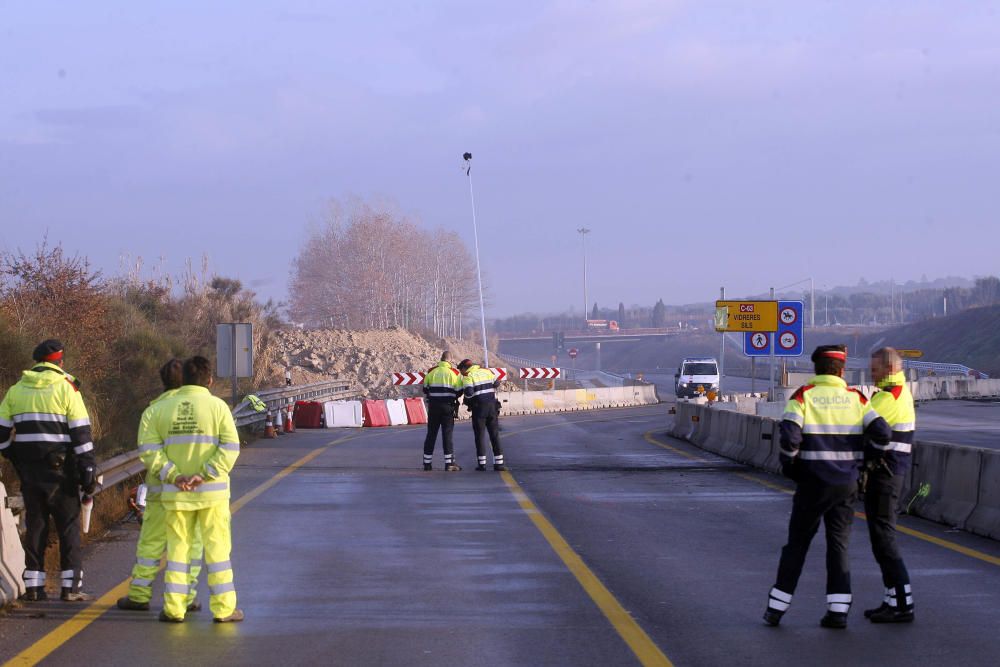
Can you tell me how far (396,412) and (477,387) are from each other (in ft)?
56.1

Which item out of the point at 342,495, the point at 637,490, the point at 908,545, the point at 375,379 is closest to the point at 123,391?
the point at 342,495

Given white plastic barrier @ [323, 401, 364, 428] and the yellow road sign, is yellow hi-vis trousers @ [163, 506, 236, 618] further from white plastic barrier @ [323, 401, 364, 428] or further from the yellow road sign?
white plastic barrier @ [323, 401, 364, 428]

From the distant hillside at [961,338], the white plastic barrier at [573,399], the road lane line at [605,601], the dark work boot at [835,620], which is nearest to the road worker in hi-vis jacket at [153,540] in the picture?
the road lane line at [605,601]

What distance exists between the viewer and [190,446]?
24.9 ft

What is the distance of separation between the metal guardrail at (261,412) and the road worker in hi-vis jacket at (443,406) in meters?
5.79

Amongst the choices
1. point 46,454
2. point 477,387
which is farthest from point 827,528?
point 477,387

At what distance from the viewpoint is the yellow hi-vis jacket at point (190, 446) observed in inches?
297

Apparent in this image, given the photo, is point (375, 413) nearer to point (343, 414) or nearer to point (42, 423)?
point (343, 414)

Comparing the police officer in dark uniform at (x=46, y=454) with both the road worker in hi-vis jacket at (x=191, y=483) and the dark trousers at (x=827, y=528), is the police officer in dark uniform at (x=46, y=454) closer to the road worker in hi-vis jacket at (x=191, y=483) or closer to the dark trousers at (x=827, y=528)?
the road worker in hi-vis jacket at (x=191, y=483)

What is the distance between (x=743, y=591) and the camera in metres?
8.70

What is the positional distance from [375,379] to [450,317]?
43121 mm

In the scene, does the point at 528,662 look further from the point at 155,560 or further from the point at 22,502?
the point at 22,502

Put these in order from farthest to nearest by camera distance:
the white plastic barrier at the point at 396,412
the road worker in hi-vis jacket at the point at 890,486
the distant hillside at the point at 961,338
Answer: the distant hillside at the point at 961,338
the white plastic barrier at the point at 396,412
the road worker in hi-vis jacket at the point at 890,486

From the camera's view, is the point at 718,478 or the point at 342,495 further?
the point at 718,478
